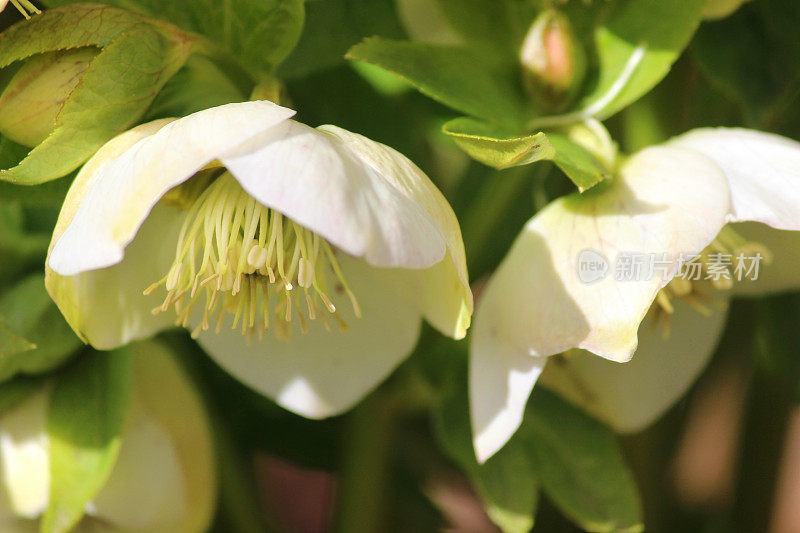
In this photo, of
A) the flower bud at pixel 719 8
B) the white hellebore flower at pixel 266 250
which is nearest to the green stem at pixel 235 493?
the white hellebore flower at pixel 266 250

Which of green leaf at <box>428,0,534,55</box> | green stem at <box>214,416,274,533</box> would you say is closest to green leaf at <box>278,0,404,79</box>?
green leaf at <box>428,0,534,55</box>

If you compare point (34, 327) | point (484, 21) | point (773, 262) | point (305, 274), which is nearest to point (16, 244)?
point (34, 327)

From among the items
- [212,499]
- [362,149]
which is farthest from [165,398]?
[362,149]

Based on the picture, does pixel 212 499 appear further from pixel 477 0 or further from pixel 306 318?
pixel 477 0

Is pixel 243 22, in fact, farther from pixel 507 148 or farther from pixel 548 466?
pixel 548 466

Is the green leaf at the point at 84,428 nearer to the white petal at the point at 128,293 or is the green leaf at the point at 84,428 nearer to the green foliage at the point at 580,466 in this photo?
the white petal at the point at 128,293

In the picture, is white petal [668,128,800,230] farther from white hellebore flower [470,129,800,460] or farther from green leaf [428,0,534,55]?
green leaf [428,0,534,55]
